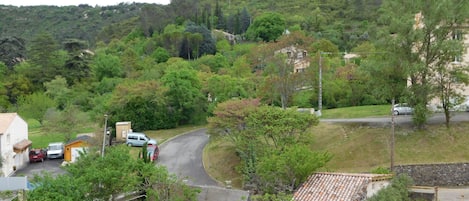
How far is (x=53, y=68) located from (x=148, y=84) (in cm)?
2407

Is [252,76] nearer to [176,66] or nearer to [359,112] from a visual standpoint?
[176,66]

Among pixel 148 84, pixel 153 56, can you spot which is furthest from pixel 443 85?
pixel 153 56

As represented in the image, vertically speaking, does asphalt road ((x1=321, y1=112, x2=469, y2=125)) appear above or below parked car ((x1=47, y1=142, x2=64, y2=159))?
above

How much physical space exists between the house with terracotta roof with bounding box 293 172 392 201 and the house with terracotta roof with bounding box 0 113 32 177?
18489 mm

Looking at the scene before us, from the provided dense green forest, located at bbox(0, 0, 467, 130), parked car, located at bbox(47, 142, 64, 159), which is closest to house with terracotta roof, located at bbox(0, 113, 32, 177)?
parked car, located at bbox(47, 142, 64, 159)

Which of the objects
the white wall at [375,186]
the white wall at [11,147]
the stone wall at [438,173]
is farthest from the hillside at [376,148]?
the white wall at [11,147]

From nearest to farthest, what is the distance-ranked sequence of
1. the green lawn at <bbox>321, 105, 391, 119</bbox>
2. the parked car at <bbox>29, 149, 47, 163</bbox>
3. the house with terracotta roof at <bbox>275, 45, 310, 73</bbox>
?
the parked car at <bbox>29, 149, 47, 163</bbox>, the green lawn at <bbox>321, 105, 391, 119</bbox>, the house with terracotta roof at <bbox>275, 45, 310, 73</bbox>

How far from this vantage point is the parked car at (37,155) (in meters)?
33.5

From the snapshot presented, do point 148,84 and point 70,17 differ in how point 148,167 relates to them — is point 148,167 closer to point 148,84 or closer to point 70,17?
point 148,84

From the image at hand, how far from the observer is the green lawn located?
35125 millimetres

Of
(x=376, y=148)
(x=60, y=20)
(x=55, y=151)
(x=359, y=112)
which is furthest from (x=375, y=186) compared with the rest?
(x=60, y=20)

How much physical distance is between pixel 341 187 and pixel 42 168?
66.6 ft

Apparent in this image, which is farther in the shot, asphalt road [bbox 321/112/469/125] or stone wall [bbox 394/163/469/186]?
asphalt road [bbox 321/112/469/125]

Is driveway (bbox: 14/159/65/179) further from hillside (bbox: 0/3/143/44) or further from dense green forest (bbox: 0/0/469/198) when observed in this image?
hillside (bbox: 0/3/143/44)
